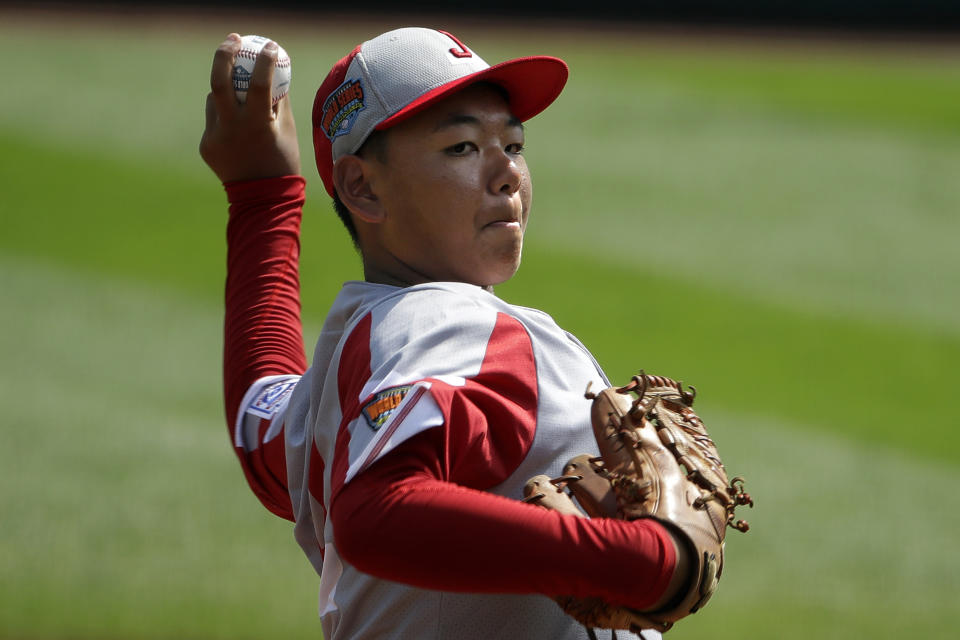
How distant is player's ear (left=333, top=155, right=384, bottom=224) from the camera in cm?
169

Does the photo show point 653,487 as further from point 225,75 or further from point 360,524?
point 225,75

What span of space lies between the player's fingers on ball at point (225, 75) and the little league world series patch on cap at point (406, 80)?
0.68ft

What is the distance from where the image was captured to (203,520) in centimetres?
462

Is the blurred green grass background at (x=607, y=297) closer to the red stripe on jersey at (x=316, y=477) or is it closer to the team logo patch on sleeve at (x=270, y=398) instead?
the team logo patch on sleeve at (x=270, y=398)

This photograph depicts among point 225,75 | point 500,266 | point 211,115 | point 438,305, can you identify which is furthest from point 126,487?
point 438,305

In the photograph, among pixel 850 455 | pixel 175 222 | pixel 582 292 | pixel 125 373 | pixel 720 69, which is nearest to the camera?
pixel 850 455

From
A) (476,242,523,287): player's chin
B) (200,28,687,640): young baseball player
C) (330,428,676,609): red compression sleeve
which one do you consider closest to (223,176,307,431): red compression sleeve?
(200,28,687,640): young baseball player

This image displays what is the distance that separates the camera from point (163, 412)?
548cm

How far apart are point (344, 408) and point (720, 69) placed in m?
10.2

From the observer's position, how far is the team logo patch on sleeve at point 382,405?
127 cm

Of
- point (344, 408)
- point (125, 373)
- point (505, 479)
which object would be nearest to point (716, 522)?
point (505, 479)

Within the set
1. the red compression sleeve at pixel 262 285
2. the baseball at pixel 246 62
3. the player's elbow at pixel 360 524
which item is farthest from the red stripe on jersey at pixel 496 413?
the baseball at pixel 246 62

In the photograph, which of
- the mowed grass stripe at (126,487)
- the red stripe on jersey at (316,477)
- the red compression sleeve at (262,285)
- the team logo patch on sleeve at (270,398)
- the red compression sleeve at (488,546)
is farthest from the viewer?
the mowed grass stripe at (126,487)

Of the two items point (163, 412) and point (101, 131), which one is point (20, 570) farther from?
point (101, 131)
